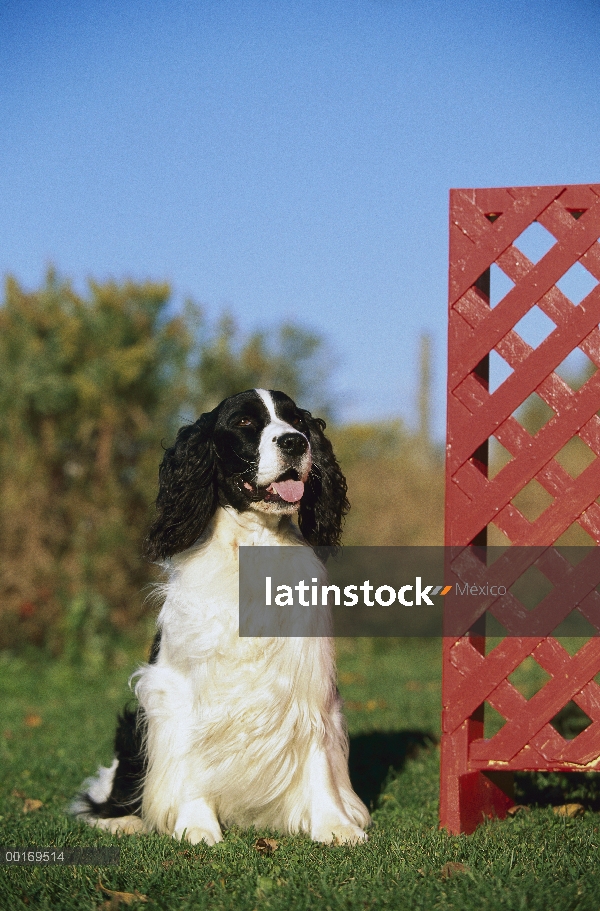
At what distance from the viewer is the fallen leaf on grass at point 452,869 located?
116 inches

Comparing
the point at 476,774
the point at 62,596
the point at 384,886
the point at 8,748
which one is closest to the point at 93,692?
the point at 62,596

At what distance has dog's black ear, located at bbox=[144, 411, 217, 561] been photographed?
154 inches

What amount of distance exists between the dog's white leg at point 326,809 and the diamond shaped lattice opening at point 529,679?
391cm

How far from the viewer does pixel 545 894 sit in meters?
2.71

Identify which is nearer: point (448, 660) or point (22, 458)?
point (448, 660)

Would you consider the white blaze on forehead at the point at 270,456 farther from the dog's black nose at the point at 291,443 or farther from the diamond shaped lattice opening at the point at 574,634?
the diamond shaped lattice opening at the point at 574,634

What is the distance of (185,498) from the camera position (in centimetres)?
390

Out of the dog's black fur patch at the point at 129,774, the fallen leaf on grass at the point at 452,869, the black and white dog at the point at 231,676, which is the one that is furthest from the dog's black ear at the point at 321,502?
the fallen leaf on grass at the point at 452,869

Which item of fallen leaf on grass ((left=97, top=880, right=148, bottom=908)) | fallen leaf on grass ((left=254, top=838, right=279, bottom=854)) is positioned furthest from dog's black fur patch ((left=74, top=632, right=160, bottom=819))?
fallen leaf on grass ((left=97, top=880, right=148, bottom=908))

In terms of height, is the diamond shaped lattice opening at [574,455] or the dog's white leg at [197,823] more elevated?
the diamond shaped lattice opening at [574,455]

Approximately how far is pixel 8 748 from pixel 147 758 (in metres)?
2.31

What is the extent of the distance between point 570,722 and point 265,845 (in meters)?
3.16

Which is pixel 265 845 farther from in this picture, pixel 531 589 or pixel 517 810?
pixel 531 589

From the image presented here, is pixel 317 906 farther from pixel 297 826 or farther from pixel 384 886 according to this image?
pixel 297 826
